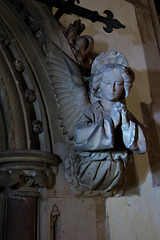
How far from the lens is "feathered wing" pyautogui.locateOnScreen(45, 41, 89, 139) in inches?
41.5

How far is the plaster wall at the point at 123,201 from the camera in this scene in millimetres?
968

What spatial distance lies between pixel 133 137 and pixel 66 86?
0.39 m

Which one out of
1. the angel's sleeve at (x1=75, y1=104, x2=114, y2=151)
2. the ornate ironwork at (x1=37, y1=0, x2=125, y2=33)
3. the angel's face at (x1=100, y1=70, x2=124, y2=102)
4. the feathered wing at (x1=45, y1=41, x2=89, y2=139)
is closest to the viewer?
the angel's sleeve at (x1=75, y1=104, x2=114, y2=151)

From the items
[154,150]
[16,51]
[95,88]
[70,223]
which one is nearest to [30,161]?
[70,223]

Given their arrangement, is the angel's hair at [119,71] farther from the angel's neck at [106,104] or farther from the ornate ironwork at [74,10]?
the ornate ironwork at [74,10]

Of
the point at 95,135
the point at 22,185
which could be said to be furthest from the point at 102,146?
the point at 22,185

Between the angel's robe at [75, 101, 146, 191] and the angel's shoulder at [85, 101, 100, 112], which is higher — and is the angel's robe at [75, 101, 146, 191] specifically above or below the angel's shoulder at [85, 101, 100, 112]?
below

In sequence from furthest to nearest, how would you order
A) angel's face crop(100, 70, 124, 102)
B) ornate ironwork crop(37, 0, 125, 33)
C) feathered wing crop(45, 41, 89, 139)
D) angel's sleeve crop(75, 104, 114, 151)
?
1. ornate ironwork crop(37, 0, 125, 33)
2. feathered wing crop(45, 41, 89, 139)
3. angel's face crop(100, 70, 124, 102)
4. angel's sleeve crop(75, 104, 114, 151)

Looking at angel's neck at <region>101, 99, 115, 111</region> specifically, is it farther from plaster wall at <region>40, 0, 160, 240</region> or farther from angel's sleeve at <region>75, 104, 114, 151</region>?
plaster wall at <region>40, 0, 160, 240</region>

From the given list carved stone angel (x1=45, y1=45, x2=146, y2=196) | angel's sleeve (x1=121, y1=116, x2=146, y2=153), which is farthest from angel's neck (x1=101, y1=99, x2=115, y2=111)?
angel's sleeve (x1=121, y1=116, x2=146, y2=153)

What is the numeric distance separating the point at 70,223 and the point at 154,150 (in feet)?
2.09

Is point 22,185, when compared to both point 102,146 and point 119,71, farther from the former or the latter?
point 119,71

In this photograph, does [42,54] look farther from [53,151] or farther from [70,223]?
[70,223]

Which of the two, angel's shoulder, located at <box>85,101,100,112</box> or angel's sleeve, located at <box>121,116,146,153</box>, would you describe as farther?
angel's shoulder, located at <box>85,101,100,112</box>
